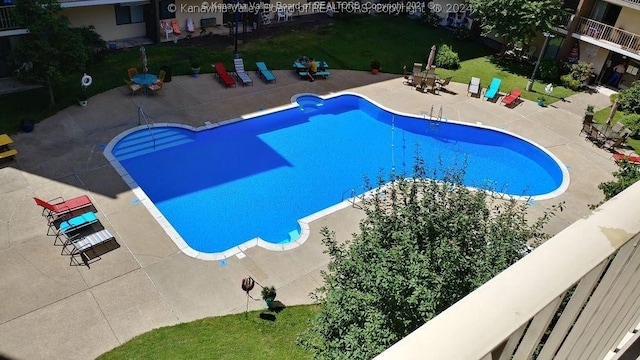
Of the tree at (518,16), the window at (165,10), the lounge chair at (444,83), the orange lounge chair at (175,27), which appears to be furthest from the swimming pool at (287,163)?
the window at (165,10)

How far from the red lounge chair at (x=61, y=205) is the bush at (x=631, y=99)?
1055 inches

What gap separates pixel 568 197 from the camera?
1988 centimetres

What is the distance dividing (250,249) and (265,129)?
9.05 meters

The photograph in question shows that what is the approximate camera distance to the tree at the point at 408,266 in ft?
24.9

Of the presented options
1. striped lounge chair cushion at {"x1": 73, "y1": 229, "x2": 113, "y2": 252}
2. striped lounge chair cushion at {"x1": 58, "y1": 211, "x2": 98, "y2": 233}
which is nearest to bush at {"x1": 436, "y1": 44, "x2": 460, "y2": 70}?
striped lounge chair cushion at {"x1": 58, "y1": 211, "x2": 98, "y2": 233}

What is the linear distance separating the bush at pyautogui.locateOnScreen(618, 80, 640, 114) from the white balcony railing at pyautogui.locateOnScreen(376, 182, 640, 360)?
95.4 ft

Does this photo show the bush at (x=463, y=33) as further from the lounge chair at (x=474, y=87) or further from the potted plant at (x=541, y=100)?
the potted plant at (x=541, y=100)

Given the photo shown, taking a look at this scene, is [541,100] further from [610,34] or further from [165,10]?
[165,10]

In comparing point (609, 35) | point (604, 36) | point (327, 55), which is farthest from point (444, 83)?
point (609, 35)

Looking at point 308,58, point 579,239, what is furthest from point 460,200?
point 308,58

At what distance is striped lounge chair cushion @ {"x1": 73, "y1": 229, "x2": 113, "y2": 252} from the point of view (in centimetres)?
1429

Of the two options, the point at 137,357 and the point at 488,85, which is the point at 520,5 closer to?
the point at 488,85

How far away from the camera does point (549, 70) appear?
1173 inches

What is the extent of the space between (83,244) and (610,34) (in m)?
30.3
